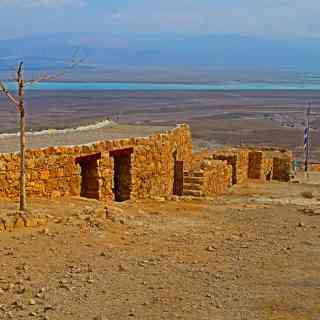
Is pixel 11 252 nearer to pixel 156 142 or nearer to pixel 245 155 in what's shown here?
pixel 156 142

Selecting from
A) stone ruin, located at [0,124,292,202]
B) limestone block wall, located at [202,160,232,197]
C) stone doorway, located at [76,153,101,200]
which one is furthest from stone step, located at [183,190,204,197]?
stone doorway, located at [76,153,101,200]

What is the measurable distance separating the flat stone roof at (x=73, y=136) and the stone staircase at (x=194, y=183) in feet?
6.68

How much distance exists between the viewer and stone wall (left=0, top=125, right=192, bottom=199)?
13.1m

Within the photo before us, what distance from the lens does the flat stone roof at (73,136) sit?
1589 centimetres

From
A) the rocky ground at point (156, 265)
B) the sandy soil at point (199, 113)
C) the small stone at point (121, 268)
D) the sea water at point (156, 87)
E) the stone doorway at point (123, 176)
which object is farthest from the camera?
the sea water at point (156, 87)

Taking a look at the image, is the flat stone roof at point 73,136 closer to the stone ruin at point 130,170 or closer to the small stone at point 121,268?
the stone ruin at point 130,170

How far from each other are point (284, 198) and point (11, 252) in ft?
34.7

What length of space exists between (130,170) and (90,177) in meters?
1.55

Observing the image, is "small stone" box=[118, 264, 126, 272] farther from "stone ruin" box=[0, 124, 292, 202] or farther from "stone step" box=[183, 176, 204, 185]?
"stone step" box=[183, 176, 204, 185]

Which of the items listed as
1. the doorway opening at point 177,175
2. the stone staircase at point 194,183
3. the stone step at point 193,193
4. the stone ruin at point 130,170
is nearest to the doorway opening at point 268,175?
the stone ruin at point 130,170

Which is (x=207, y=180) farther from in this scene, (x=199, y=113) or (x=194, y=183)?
(x=199, y=113)

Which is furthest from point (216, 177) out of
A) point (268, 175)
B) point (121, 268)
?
point (121, 268)

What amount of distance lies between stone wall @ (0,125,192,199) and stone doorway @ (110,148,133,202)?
0.10m

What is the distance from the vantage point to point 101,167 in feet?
50.1
